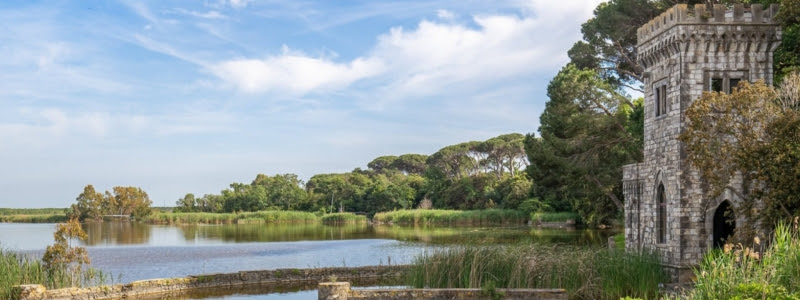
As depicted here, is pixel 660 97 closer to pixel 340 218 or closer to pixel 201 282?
pixel 201 282

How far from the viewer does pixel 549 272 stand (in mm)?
16766

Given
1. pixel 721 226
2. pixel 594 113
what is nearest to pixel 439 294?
pixel 721 226

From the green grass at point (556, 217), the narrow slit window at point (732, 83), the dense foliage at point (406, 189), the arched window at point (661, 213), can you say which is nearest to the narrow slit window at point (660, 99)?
the narrow slit window at point (732, 83)

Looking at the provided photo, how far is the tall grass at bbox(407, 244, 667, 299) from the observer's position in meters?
16.6

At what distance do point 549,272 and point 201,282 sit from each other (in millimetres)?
9563

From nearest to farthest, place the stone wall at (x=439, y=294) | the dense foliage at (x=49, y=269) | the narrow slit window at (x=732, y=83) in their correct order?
the stone wall at (x=439, y=294) < the dense foliage at (x=49, y=269) < the narrow slit window at (x=732, y=83)

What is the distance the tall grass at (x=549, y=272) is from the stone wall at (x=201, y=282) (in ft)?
10.4

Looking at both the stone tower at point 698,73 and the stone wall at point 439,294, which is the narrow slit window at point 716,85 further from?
the stone wall at point 439,294

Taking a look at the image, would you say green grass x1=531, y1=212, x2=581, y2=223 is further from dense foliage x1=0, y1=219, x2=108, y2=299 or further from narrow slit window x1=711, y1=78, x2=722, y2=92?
dense foliage x1=0, y1=219, x2=108, y2=299

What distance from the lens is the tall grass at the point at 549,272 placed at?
653 inches

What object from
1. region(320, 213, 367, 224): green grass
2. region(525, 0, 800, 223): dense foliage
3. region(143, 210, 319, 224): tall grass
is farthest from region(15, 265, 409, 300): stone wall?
region(143, 210, 319, 224): tall grass

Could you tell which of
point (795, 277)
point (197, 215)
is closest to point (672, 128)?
point (795, 277)

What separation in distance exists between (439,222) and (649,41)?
143ft

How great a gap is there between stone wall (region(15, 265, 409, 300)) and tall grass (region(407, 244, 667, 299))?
10.4ft
